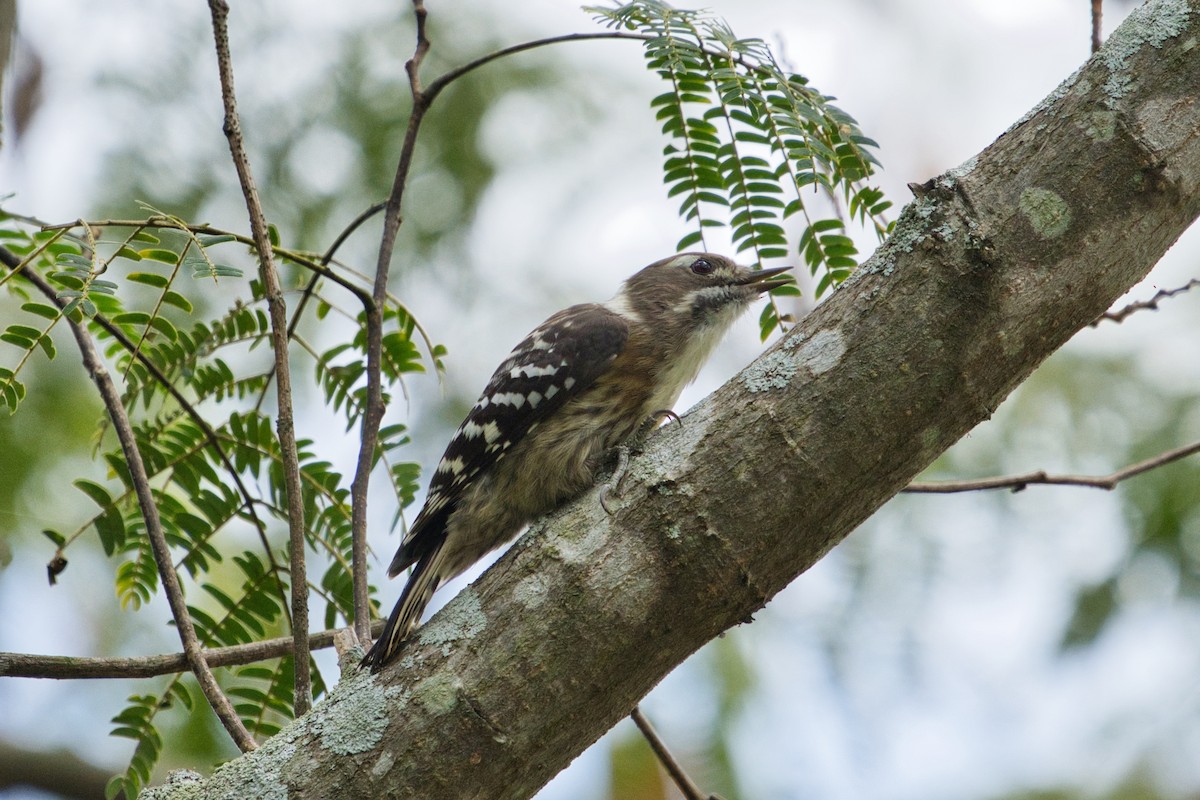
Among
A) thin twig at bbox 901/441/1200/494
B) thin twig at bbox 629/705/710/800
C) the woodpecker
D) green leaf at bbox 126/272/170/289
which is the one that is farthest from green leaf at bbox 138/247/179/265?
thin twig at bbox 901/441/1200/494

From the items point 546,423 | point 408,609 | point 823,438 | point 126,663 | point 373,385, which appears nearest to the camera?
point 823,438

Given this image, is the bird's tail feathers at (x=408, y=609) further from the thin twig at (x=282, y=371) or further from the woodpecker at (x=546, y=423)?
the thin twig at (x=282, y=371)

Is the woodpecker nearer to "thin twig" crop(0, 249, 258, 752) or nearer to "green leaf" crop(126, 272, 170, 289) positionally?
"thin twig" crop(0, 249, 258, 752)

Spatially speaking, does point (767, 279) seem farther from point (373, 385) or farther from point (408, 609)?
point (408, 609)

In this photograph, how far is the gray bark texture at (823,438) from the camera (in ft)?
7.46

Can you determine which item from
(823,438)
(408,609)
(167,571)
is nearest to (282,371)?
(167,571)

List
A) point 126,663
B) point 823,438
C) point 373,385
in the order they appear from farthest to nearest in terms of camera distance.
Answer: point 373,385 → point 126,663 → point 823,438

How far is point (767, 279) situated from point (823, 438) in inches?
74.6

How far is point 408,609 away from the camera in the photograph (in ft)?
9.38

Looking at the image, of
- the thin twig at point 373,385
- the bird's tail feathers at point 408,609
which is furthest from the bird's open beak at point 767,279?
the bird's tail feathers at point 408,609

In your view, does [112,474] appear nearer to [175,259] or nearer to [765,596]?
[175,259]

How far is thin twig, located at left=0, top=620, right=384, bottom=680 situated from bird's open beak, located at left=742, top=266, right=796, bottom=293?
1834 millimetres

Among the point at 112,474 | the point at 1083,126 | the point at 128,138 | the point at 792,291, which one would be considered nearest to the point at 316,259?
the point at 112,474

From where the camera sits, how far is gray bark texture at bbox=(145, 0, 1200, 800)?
227cm
